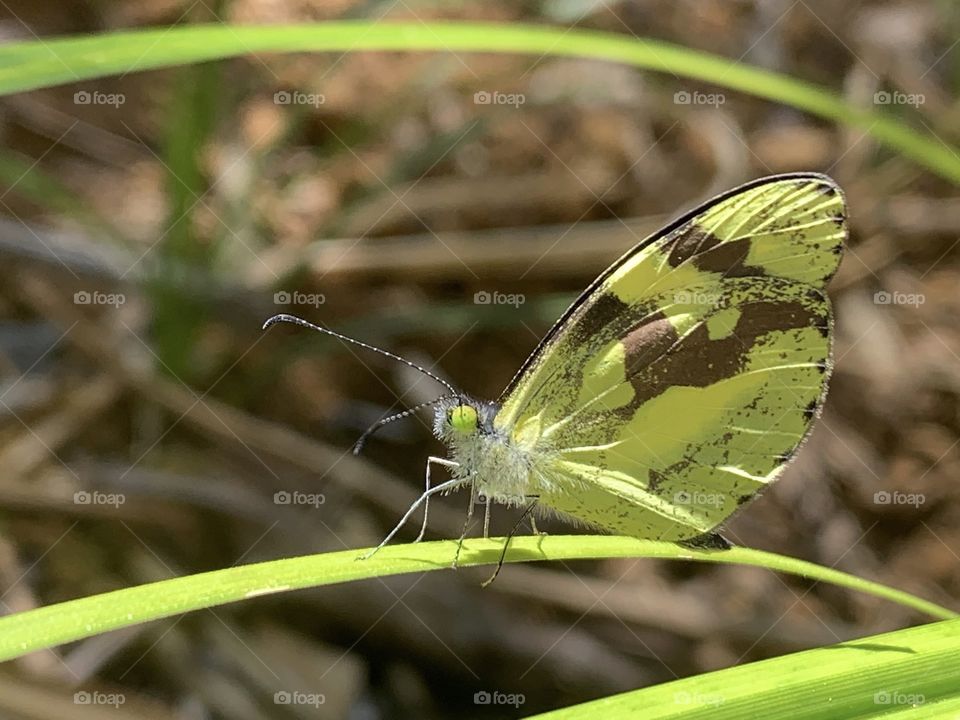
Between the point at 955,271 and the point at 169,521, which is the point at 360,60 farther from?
the point at 955,271

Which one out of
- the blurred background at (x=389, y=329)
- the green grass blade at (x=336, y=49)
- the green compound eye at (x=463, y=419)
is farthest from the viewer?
the blurred background at (x=389, y=329)

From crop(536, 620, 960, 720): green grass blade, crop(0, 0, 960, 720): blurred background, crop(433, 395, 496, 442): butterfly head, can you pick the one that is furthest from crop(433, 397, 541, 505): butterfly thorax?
crop(0, 0, 960, 720): blurred background

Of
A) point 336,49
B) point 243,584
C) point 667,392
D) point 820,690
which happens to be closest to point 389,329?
point 336,49

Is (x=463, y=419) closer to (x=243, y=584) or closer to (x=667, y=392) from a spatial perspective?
(x=667, y=392)

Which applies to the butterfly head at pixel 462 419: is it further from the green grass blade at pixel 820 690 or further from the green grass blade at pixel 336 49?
the green grass blade at pixel 336 49

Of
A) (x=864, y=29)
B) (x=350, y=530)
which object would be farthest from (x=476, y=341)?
(x=864, y=29)

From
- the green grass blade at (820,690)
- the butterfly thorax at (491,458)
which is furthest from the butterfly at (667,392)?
the green grass blade at (820,690)
